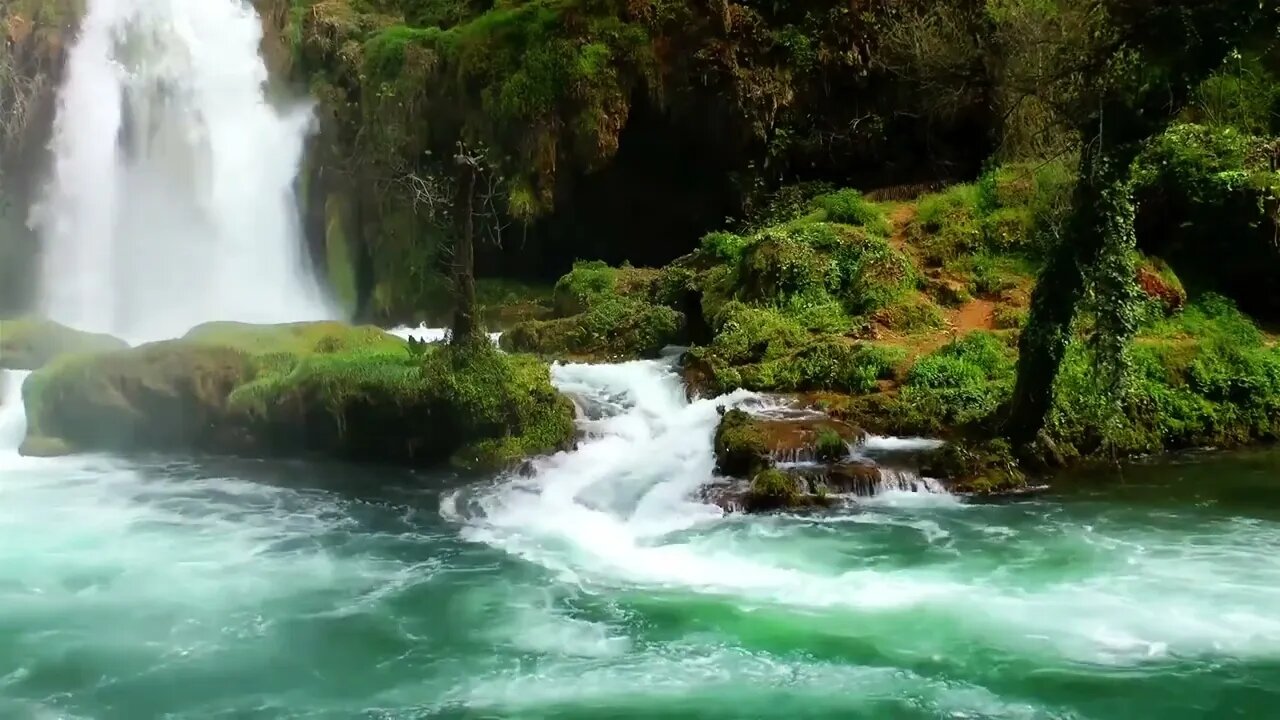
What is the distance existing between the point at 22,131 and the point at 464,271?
15.0 metres

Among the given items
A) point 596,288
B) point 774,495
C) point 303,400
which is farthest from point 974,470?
point 596,288

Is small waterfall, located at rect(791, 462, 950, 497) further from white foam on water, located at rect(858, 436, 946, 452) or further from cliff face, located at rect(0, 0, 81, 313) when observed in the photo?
cliff face, located at rect(0, 0, 81, 313)

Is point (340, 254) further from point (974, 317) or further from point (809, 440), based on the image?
point (809, 440)

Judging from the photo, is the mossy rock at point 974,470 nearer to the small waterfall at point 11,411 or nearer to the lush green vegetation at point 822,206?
the lush green vegetation at point 822,206

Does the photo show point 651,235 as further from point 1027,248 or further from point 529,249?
point 1027,248

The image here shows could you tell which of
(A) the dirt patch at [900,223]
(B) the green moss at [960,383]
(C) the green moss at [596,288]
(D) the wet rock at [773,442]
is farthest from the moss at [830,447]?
(C) the green moss at [596,288]

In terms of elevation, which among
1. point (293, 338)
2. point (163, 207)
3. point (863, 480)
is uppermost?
point (163, 207)

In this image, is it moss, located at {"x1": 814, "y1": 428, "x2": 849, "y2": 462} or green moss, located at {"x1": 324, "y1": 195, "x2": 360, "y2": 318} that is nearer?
moss, located at {"x1": 814, "y1": 428, "x2": 849, "y2": 462}

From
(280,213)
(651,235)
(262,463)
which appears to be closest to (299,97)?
(280,213)

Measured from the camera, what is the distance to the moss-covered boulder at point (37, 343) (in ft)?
54.6

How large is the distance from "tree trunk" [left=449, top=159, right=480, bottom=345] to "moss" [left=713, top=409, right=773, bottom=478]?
3459 mm

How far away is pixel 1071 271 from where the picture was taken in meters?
11.3

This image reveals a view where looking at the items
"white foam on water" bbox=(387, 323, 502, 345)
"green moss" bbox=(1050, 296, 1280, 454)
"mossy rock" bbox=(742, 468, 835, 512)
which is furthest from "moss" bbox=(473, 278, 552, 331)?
"green moss" bbox=(1050, 296, 1280, 454)

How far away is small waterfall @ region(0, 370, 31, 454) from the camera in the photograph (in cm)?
1514
